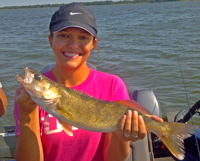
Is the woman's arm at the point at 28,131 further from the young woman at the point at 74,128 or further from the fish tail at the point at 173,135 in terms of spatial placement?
the fish tail at the point at 173,135

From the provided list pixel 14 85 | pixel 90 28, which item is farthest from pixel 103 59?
pixel 90 28

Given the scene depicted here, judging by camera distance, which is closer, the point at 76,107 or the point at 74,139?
the point at 76,107

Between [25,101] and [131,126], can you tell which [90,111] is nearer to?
[131,126]

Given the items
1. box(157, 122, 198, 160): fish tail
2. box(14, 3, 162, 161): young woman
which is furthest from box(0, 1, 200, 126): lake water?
box(14, 3, 162, 161): young woman

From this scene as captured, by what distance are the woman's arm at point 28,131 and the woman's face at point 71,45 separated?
1.77ft

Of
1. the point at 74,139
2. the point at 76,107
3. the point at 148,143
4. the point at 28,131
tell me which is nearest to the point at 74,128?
the point at 74,139

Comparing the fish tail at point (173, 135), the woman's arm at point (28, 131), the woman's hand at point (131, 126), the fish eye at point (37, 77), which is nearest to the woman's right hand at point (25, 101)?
the woman's arm at point (28, 131)

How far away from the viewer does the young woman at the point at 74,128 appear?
7.45ft

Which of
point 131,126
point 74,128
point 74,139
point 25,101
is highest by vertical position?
point 25,101

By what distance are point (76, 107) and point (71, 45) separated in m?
0.64

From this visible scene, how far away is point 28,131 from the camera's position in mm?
2301

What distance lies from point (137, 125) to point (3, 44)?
18.1 metres

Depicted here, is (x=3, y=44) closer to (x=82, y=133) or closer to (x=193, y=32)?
(x=193, y=32)

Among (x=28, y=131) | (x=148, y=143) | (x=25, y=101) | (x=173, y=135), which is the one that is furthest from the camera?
(x=148, y=143)
